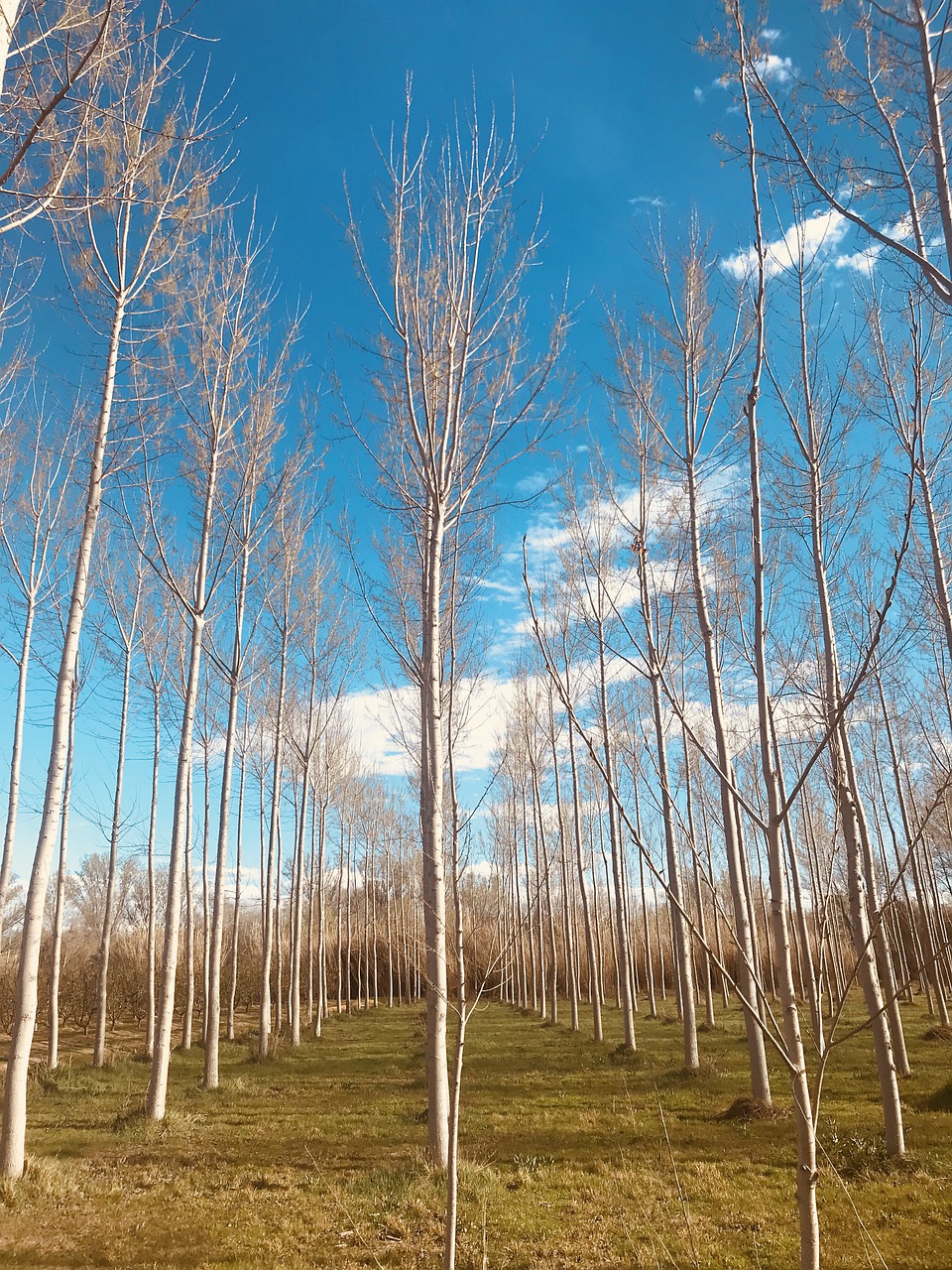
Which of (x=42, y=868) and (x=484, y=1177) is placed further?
(x=42, y=868)

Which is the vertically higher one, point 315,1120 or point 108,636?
point 108,636

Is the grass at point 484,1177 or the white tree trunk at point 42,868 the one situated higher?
the white tree trunk at point 42,868

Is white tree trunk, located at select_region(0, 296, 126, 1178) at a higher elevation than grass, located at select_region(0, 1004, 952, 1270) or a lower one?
higher

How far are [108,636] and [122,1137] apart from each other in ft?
25.6

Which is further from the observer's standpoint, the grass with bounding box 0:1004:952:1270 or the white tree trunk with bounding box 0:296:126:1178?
the white tree trunk with bounding box 0:296:126:1178

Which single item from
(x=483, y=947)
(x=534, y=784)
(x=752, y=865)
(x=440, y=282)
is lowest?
(x=483, y=947)

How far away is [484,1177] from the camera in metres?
5.47

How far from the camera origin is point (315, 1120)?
7855 mm

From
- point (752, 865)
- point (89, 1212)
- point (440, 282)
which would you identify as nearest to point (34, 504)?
point (440, 282)

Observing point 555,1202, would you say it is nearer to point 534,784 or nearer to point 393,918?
point 534,784

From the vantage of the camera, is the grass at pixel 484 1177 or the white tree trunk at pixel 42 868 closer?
the grass at pixel 484 1177

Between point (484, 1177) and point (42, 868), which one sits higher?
point (42, 868)

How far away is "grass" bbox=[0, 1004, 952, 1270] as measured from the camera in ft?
14.4

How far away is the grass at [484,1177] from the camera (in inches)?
173
